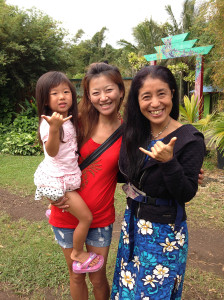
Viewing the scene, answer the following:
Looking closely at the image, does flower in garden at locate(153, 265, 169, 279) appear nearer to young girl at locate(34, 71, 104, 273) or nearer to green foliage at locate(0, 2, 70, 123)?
young girl at locate(34, 71, 104, 273)

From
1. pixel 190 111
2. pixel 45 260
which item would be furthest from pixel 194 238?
pixel 190 111

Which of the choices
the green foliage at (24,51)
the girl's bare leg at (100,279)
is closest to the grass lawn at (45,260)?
the girl's bare leg at (100,279)

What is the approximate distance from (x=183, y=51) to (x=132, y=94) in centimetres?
665

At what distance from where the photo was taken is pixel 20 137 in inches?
340

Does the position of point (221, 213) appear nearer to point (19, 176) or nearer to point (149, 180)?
point (149, 180)

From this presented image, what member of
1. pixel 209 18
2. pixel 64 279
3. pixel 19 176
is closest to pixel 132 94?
pixel 64 279

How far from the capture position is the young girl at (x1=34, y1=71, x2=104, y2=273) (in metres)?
1.78

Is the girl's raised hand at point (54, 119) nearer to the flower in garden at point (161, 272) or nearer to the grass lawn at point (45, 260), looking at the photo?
the flower in garden at point (161, 272)

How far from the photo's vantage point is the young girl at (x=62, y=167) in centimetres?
178

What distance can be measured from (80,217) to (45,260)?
1.59 metres

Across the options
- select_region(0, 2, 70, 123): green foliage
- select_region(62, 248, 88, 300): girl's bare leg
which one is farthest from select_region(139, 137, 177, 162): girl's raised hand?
select_region(0, 2, 70, 123): green foliage

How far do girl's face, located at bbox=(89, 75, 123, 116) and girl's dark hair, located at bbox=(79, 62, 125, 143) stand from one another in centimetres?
3

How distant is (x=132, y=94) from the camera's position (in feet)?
5.39

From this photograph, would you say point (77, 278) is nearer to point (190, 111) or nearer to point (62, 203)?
point (62, 203)
